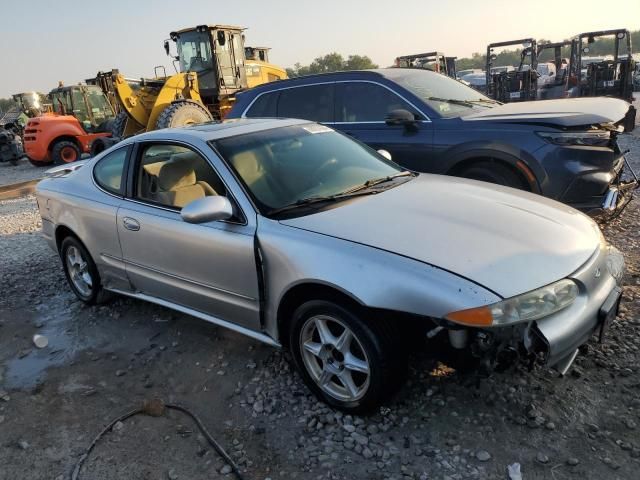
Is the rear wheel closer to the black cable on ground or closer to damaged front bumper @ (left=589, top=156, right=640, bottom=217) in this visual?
the black cable on ground

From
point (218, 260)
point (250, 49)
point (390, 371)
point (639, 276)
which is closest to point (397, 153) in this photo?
point (639, 276)

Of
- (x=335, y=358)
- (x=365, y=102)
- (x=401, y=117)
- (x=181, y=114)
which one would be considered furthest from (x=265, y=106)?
(x=181, y=114)

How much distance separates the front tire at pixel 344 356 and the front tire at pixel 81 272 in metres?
2.35

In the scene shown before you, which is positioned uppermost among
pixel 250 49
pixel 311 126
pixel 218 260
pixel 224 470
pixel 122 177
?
pixel 250 49

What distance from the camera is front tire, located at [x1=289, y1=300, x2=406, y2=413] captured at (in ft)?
8.39

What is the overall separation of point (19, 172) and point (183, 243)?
52.9 feet

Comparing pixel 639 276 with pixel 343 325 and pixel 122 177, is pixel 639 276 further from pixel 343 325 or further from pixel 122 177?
pixel 122 177

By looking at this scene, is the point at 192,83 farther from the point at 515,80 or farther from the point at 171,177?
the point at 515,80

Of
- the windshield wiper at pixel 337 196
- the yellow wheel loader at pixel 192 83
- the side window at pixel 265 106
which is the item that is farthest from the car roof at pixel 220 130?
the yellow wheel loader at pixel 192 83

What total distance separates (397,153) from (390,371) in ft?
11.1

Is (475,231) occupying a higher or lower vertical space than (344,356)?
higher

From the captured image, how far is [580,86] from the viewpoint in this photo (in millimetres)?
18000

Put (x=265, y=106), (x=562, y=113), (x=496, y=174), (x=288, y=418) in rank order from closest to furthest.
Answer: (x=288, y=418) → (x=562, y=113) → (x=496, y=174) → (x=265, y=106)

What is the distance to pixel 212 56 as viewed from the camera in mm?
13766
